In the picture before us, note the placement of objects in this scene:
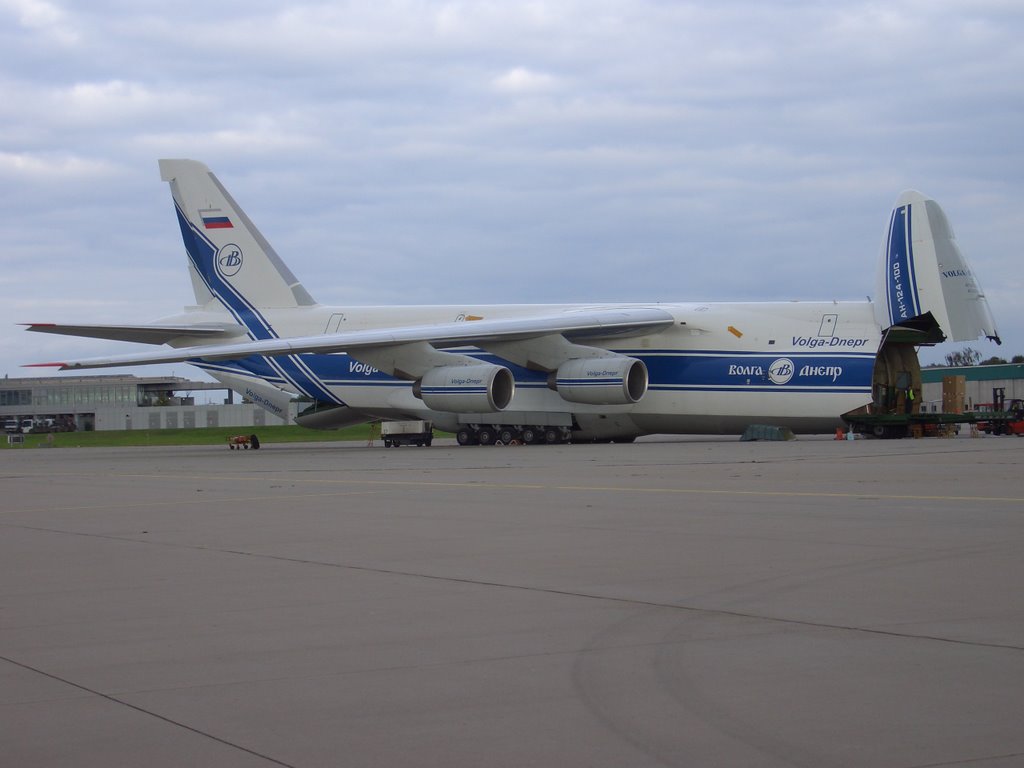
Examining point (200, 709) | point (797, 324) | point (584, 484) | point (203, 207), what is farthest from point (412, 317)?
point (200, 709)

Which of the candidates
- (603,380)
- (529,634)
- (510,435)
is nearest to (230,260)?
(510,435)

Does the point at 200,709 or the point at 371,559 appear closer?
the point at 200,709

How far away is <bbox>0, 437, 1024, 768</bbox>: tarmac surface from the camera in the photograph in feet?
13.3

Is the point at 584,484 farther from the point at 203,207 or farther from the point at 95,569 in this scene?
the point at 203,207

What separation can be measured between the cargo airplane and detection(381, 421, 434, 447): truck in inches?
48.4

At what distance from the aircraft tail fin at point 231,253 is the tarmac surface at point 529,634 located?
76.6 feet

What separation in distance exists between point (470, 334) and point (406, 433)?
722 cm

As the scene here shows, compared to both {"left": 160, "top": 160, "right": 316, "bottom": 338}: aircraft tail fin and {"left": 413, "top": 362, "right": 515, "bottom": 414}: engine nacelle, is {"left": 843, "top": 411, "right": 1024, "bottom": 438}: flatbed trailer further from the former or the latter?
{"left": 160, "top": 160, "right": 316, "bottom": 338}: aircraft tail fin

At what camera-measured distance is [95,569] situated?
8.45 metres

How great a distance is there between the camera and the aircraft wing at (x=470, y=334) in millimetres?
28250

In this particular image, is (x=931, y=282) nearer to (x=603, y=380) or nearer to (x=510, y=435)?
(x=603, y=380)

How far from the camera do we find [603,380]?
92.5 feet

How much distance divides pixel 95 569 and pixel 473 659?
4.19 meters

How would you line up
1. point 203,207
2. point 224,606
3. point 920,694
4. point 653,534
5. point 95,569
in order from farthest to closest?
1. point 203,207
2. point 653,534
3. point 95,569
4. point 224,606
5. point 920,694
